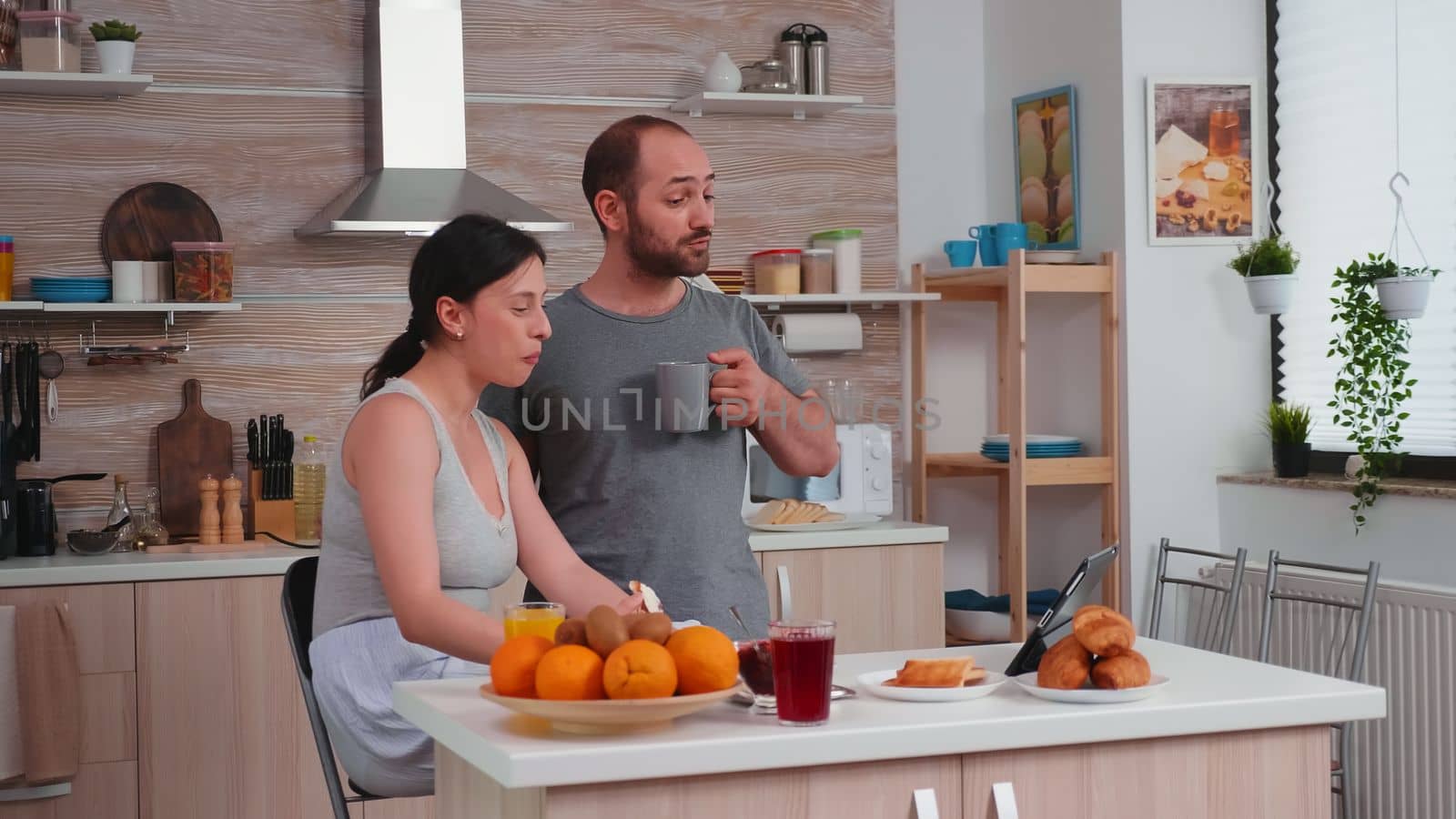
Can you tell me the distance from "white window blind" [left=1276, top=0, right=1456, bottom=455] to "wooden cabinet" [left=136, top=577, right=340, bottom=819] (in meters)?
2.79

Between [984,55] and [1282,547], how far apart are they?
1.76 m

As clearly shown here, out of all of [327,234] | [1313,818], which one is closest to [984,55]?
[327,234]

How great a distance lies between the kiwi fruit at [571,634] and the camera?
1499 millimetres

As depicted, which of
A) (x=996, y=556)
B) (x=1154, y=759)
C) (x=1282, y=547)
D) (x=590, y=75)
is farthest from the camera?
(x=996, y=556)

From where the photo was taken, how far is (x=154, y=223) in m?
4.07

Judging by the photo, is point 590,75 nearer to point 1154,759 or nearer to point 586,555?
point 586,555

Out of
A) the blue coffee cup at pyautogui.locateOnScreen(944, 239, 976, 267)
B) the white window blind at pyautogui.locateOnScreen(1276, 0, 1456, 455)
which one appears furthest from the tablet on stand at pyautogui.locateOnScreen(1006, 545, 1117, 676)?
the blue coffee cup at pyautogui.locateOnScreen(944, 239, 976, 267)

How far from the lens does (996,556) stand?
4.76 m

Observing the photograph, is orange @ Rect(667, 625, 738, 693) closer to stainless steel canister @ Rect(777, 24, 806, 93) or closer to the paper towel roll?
the paper towel roll

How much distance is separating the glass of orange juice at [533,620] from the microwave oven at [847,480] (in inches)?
97.4

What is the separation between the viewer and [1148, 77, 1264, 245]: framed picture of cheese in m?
4.20

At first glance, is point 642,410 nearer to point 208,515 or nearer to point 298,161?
point 208,515

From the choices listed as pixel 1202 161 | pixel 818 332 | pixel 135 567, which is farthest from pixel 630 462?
pixel 1202 161

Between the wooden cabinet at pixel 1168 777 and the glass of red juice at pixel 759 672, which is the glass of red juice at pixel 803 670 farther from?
the wooden cabinet at pixel 1168 777
